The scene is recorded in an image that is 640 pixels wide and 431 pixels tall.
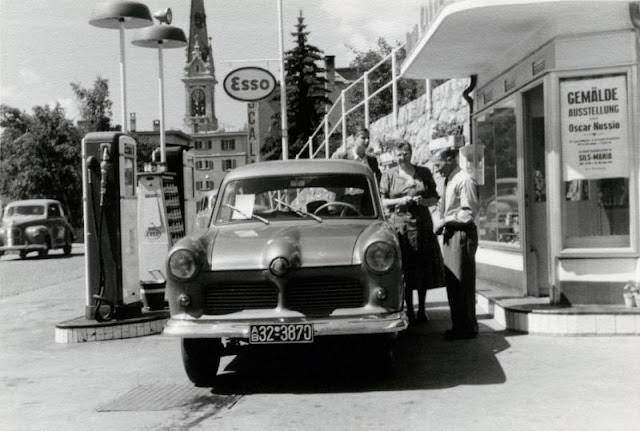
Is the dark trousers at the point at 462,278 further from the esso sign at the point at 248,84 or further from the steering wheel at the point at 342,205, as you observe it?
the esso sign at the point at 248,84

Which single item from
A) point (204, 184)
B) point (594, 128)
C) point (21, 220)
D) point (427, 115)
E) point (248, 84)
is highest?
point (204, 184)

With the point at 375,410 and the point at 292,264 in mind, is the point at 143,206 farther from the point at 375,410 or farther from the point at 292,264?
the point at 375,410

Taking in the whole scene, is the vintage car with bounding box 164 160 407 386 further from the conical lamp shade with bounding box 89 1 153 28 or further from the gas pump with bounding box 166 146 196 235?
the conical lamp shade with bounding box 89 1 153 28

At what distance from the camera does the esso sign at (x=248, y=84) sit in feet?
51.0

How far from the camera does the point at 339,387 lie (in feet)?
20.0

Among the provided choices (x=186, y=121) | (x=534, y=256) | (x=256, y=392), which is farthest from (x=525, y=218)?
(x=186, y=121)

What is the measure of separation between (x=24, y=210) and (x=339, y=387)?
24.5m

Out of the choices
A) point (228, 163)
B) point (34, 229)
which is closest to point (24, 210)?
point (34, 229)

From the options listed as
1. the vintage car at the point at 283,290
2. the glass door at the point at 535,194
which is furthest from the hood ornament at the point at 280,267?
the glass door at the point at 535,194

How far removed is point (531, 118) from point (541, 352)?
372 centimetres

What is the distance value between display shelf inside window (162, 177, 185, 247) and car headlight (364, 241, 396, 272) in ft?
19.6

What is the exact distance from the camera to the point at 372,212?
720 centimetres

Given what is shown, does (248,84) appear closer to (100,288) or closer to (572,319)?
(100,288)

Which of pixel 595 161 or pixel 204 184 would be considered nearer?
pixel 595 161
